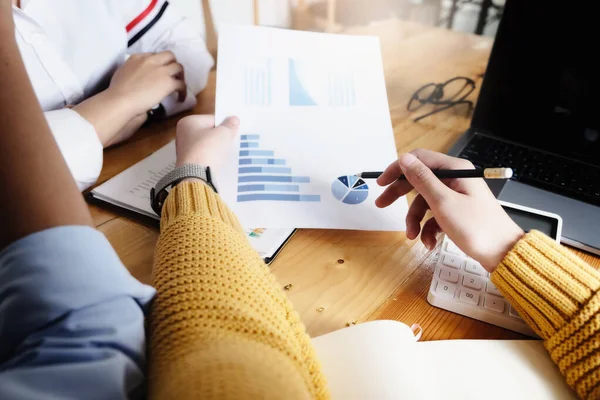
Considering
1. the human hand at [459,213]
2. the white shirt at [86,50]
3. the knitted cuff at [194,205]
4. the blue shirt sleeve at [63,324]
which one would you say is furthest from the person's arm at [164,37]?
the blue shirt sleeve at [63,324]

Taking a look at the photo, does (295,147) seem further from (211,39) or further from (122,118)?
(211,39)

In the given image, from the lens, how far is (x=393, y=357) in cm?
39

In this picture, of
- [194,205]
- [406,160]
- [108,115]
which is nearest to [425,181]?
[406,160]

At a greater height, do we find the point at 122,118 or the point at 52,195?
the point at 52,195

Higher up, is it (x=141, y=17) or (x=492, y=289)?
(x=141, y=17)

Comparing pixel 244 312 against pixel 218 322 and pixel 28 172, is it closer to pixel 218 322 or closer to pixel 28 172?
pixel 218 322

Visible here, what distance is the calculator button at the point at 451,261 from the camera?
1.67ft

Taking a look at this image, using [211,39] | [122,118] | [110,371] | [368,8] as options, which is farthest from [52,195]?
[368,8]

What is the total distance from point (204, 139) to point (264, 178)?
0.31 ft

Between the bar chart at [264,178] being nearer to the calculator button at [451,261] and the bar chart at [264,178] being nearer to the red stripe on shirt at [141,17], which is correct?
the calculator button at [451,261]

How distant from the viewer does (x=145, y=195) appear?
1.98ft

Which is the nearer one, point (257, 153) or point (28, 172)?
point (28, 172)

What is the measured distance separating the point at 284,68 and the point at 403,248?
33 centimetres

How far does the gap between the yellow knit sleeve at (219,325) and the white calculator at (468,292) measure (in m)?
0.19
